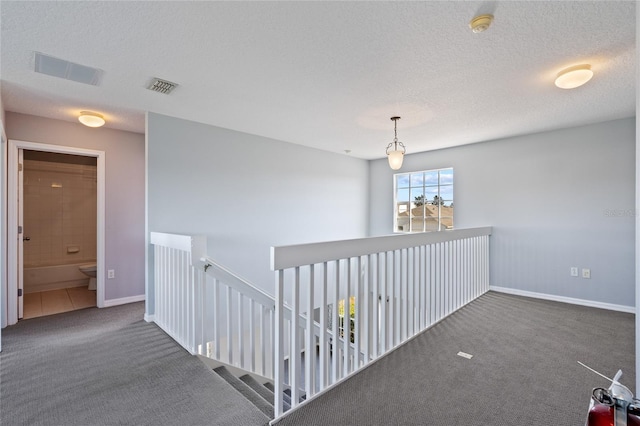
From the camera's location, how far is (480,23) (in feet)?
5.85

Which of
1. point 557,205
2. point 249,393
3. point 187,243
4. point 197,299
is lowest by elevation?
point 249,393

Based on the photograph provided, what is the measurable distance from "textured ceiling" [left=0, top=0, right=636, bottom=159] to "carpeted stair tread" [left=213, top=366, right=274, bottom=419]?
8.10 feet

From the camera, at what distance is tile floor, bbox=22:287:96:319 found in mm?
3736

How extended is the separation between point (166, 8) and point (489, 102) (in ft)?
10.0

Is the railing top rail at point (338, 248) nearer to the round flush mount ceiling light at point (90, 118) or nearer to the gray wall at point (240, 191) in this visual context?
the gray wall at point (240, 191)

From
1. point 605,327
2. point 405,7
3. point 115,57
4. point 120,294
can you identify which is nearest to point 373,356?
point 405,7

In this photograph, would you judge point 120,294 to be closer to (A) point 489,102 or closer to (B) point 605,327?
(A) point 489,102

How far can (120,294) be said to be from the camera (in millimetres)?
3998

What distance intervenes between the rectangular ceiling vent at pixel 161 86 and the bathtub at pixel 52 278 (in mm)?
4189

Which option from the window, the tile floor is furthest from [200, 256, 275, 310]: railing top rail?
the window

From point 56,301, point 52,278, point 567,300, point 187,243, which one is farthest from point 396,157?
point 52,278

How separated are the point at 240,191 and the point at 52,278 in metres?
3.69

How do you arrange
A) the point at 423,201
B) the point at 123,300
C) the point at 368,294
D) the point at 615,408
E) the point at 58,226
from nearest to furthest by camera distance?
the point at 615,408 < the point at 368,294 < the point at 123,300 < the point at 58,226 < the point at 423,201

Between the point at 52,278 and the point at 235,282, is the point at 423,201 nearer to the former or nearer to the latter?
the point at 235,282
